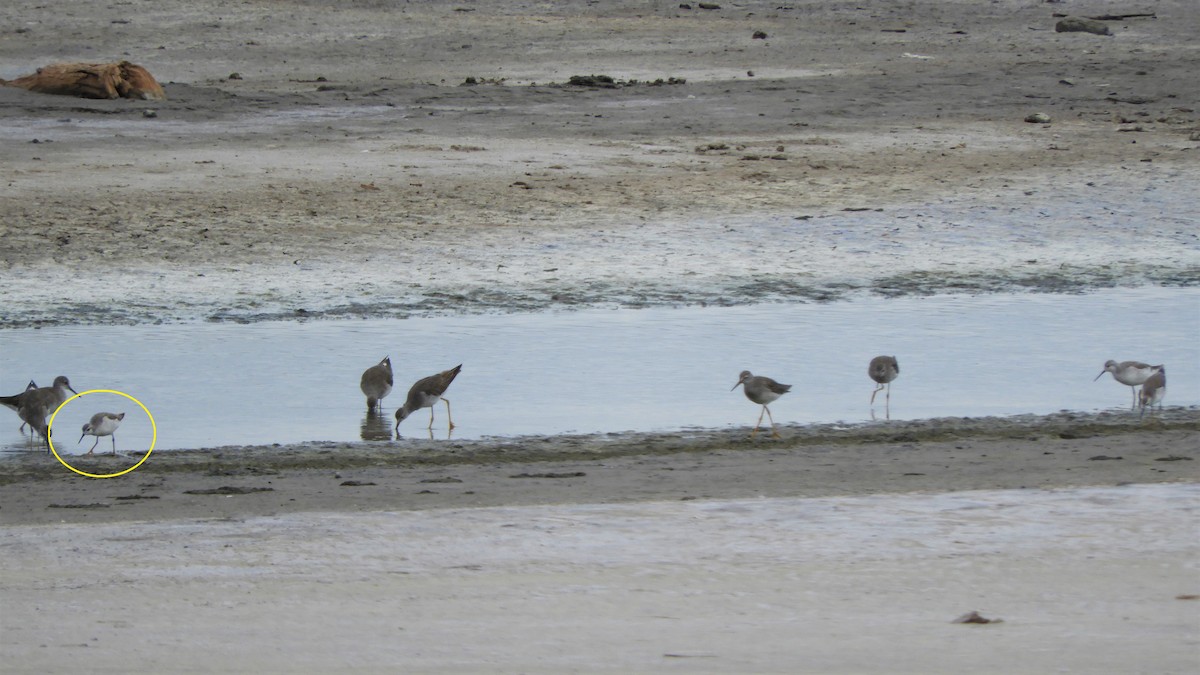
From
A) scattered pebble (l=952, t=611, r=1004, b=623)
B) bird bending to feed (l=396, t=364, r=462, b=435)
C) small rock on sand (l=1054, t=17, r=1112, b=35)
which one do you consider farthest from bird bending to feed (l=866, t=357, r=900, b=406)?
small rock on sand (l=1054, t=17, r=1112, b=35)

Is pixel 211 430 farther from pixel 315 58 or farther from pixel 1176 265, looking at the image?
pixel 315 58

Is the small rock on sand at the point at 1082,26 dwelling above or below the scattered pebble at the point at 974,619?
above

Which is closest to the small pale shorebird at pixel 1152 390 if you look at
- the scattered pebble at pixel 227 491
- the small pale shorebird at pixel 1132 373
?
the small pale shorebird at pixel 1132 373

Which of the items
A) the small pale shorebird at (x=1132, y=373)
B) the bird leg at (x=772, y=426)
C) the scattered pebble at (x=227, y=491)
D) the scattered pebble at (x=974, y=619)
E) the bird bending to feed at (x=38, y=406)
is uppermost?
the small pale shorebird at (x=1132, y=373)

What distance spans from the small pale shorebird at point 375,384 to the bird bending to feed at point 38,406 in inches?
60.5

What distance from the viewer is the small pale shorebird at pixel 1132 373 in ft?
28.7

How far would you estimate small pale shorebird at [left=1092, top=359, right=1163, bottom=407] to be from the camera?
876 centimetres

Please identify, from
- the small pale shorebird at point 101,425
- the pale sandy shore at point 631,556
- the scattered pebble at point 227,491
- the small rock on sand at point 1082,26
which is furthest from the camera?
the small rock on sand at point 1082,26

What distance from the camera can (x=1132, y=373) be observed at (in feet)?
28.8

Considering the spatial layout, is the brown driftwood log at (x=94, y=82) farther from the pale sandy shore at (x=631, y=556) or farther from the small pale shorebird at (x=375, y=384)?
the pale sandy shore at (x=631, y=556)

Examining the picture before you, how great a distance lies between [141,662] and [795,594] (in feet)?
6.58

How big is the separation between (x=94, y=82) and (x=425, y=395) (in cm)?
1246

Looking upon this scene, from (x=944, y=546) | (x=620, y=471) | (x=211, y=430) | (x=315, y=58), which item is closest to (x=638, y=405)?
(x=620, y=471)

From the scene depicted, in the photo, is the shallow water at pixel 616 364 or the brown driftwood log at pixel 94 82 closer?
the shallow water at pixel 616 364
